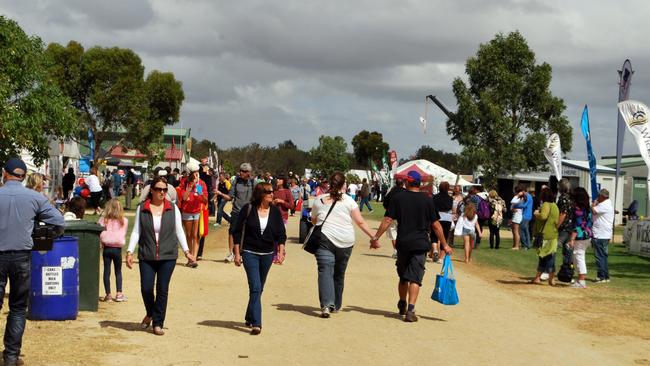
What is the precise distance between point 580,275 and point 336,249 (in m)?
6.10

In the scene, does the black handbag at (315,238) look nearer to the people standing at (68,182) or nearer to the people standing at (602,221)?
the people standing at (602,221)

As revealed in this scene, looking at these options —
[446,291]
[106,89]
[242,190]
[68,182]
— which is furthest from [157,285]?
[106,89]

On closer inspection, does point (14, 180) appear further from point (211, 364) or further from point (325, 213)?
point (325, 213)

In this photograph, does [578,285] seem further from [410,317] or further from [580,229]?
[410,317]

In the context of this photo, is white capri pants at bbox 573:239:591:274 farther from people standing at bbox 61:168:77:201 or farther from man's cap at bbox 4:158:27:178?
people standing at bbox 61:168:77:201

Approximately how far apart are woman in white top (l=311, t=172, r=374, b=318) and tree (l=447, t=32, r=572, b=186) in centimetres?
3197

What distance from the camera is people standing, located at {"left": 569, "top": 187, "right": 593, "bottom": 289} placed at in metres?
14.9

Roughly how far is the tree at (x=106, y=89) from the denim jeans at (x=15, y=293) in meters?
34.0

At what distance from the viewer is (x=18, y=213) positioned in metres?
7.26

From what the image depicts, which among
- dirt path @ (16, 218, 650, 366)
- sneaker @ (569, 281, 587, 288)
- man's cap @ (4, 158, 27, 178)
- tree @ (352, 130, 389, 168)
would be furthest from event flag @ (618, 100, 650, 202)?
tree @ (352, 130, 389, 168)

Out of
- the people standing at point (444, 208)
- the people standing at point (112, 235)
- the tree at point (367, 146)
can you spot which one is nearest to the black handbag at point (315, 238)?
the people standing at point (112, 235)

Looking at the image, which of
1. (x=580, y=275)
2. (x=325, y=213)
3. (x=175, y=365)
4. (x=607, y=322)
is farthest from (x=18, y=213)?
(x=580, y=275)

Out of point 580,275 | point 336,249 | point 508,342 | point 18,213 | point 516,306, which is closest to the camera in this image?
point 18,213

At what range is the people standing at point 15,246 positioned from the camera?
7168 millimetres
